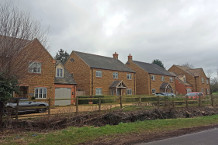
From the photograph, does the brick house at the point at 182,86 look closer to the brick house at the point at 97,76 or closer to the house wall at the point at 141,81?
the house wall at the point at 141,81

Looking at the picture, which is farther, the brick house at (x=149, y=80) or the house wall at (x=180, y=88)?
the house wall at (x=180, y=88)

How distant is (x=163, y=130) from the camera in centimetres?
995

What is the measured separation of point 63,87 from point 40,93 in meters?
3.80

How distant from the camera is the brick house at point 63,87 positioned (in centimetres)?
2331

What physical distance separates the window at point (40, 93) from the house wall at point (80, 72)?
8715 millimetres

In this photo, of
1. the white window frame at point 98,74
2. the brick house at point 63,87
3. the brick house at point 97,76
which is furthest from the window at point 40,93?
the white window frame at point 98,74

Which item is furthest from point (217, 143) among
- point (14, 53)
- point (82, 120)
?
point (14, 53)

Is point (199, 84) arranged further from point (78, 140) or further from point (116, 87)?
point (78, 140)

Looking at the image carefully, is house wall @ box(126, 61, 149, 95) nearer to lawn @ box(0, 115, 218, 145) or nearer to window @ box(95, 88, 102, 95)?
window @ box(95, 88, 102, 95)

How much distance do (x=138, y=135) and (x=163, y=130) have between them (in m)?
1.96

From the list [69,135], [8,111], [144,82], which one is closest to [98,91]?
[144,82]

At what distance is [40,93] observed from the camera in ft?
67.9

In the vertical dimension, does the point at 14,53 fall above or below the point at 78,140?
above

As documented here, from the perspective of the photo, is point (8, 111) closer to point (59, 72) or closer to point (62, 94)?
point (62, 94)
